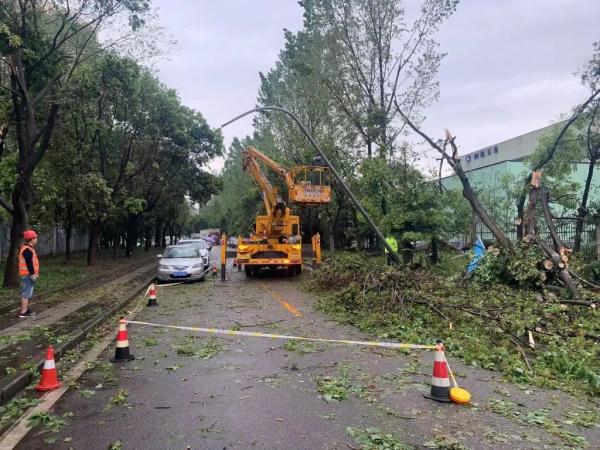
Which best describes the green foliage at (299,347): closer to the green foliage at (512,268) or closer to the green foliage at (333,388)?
the green foliage at (333,388)

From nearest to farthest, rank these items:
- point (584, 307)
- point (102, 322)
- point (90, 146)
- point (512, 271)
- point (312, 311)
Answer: point (584, 307), point (102, 322), point (312, 311), point (512, 271), point (90, 146)

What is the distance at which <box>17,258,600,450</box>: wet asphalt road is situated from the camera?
4.50 metres

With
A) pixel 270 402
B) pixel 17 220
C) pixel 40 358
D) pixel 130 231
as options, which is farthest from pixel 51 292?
pixel 130 231

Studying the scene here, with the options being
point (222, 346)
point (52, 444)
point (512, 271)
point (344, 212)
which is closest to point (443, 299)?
point (512, 271)

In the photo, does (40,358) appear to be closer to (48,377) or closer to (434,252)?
(48,377)

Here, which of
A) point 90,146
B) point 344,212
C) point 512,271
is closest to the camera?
point 512,271

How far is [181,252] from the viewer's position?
65.5ft

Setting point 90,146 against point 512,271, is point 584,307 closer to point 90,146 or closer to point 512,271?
point 512,271

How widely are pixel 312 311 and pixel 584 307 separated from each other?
18.1ft

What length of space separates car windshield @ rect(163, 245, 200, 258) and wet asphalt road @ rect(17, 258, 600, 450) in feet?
35.7

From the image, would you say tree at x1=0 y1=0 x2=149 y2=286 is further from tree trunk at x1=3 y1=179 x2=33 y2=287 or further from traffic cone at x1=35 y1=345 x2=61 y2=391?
traffic cone at x1=35 y1=345 x2=61 y2=391

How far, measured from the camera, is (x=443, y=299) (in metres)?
10.1

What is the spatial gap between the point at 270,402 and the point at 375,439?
138 centimetres

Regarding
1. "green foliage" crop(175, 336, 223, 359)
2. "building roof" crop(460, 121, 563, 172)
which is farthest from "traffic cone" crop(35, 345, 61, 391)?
"building roof" crop(460, 121, 563, 172)
